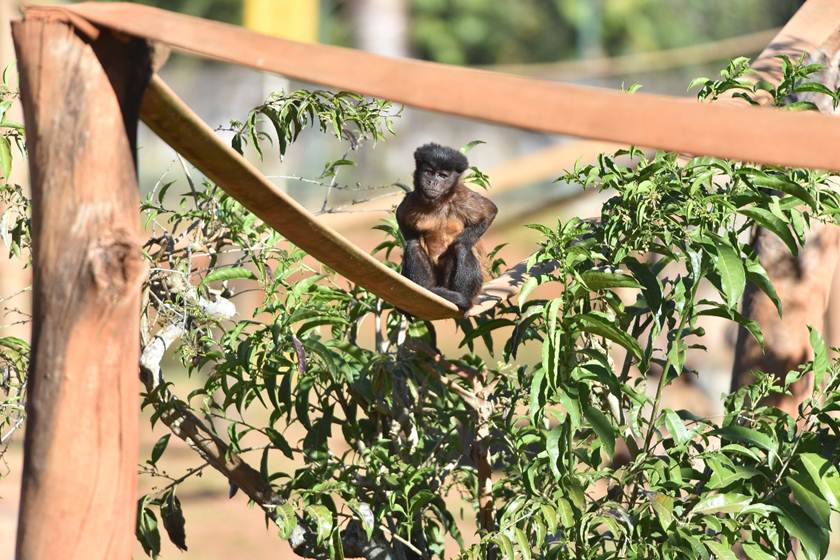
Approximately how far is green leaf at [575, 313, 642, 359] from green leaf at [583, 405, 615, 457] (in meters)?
0.17

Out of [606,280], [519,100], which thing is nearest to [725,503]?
[606,280]

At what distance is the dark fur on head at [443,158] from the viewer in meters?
4.35

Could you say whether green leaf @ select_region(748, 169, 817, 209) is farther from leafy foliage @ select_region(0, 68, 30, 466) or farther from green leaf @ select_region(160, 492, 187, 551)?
leafy foliage @ select_region(0, 68, 30, 466)

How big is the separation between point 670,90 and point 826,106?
36.3 feet

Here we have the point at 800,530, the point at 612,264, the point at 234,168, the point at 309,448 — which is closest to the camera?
the point at 234,168

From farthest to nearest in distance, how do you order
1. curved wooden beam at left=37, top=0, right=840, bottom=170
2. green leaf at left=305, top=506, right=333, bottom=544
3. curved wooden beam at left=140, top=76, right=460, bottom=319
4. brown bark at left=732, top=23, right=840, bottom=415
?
brown bark at left=732, top=23, right=840, bottom=415
green leaf at left=305, top=506, right=333, bottom=544
curved wooden beam at left=140, top=76, right=460, bottom=319
curved wooden beam at left=37, top=0, right=840, bottom=170

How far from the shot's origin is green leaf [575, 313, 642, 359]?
2.68 meters

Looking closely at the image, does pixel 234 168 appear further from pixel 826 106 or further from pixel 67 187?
pixel 826 106

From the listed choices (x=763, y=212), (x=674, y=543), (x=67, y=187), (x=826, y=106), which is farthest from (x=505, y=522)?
(x=826, y=106)

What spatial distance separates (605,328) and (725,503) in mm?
479

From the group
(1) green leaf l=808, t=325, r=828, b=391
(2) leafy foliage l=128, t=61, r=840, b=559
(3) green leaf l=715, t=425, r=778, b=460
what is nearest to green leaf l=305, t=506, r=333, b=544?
(2) leafy foliage l=128, t=61, r=840, b=559

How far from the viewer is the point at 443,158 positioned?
4371 mm

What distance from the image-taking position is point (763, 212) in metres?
2.72

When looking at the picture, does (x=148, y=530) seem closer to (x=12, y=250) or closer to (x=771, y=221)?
(x=12, y=250)
